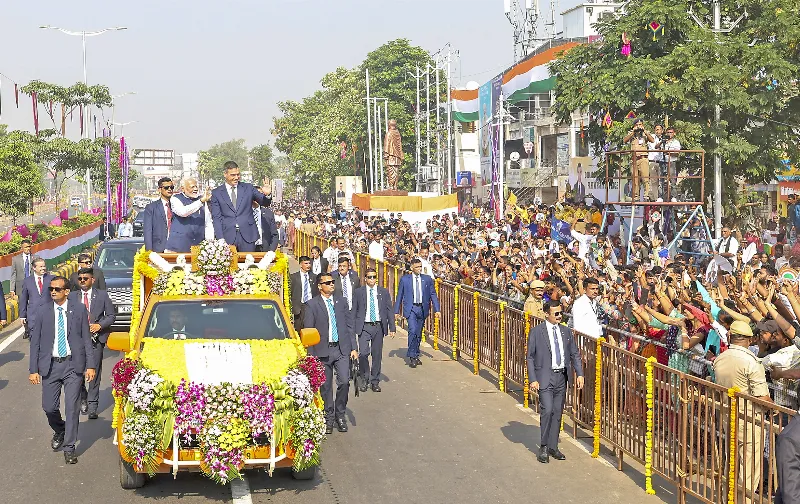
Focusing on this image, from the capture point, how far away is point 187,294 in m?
11.1

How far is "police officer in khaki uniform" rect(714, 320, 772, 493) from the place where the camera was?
Result: 8.45 meters

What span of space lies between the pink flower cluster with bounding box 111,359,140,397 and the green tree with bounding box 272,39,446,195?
71.6 m

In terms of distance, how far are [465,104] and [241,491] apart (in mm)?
75144

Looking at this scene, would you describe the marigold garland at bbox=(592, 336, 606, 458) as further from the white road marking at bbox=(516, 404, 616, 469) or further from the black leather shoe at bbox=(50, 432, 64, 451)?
the black leather shoe at bbox=(50, 432, 64, 451)

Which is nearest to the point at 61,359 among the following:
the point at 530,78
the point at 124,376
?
the point at 124,376

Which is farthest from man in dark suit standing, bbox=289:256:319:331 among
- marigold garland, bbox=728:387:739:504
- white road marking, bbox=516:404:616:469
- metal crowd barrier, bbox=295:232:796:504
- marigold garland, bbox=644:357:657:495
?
marigold garland, bbox=728:387:739:504

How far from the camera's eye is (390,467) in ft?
36.7

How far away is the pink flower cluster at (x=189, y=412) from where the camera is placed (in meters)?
9.30

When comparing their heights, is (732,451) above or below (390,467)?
above

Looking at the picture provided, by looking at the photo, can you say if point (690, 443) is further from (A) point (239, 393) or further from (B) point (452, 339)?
(B) point (452, 339)

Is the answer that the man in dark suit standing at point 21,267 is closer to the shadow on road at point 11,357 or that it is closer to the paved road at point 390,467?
the shadow on road at point 11,357

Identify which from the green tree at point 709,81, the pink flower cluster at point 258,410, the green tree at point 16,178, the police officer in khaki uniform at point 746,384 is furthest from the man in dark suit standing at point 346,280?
the green tree at point 16,178

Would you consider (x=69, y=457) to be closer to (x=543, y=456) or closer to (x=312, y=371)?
(x=312, y=371)

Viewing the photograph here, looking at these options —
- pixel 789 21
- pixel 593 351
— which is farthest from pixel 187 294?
pixel 789 21
